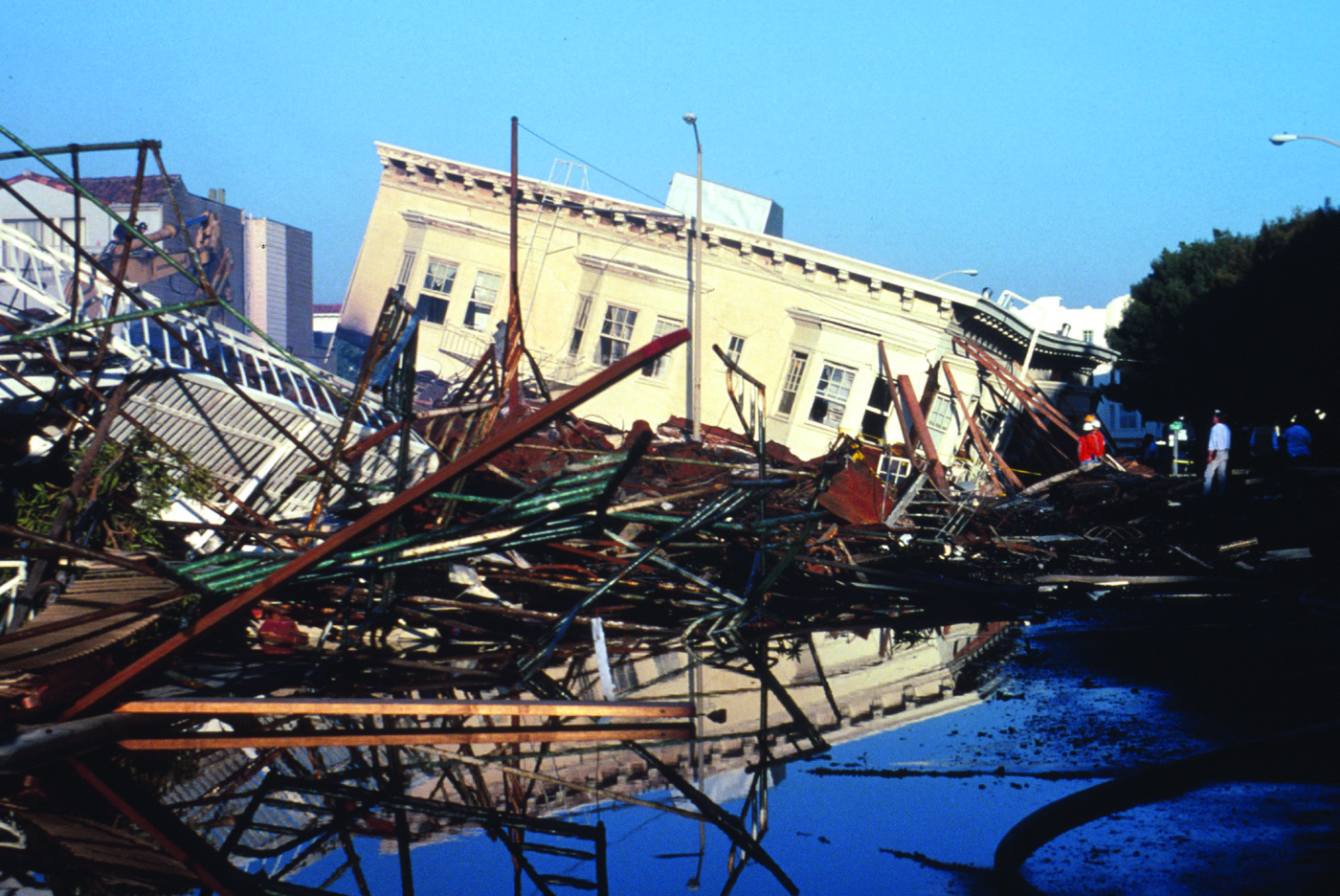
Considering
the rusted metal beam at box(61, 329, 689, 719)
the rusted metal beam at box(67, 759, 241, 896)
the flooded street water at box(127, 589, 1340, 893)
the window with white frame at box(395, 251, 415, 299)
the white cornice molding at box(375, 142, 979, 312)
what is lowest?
the rusted metal beam at box(67, 759, 241, 896)

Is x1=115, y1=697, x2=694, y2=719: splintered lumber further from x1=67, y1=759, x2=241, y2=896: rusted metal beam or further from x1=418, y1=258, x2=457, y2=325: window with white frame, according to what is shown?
x1=418, y1=258, x2=457, y2=325: window with white frame

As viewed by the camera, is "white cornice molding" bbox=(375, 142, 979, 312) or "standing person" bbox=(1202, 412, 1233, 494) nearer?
"standing person" bbox=(1202, 412, 1233, 494)

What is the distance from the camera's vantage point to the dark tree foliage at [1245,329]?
100 feet

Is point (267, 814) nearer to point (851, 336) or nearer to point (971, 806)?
point (971, 806)

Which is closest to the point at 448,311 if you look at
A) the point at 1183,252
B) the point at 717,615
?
the point at 717,615

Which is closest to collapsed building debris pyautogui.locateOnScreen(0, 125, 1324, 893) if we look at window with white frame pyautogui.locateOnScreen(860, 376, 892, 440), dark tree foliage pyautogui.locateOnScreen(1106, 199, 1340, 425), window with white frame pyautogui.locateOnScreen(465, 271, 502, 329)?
window with white frame pyautogui.locateOnScreen(860, 376, 892, 440)

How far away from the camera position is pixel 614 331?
28719mm

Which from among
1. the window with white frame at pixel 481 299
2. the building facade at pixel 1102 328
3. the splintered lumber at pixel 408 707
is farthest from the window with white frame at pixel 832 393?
the building facade at pixel 1102 328

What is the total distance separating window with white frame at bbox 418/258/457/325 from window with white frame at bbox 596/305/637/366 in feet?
15.5

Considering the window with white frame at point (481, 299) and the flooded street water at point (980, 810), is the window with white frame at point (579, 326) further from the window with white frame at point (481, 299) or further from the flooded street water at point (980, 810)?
the flooded street water at point (980, 810)

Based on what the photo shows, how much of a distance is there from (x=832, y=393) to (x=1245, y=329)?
15.7m

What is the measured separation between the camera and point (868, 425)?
1110 inches

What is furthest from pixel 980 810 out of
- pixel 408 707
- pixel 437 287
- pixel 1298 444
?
pixel 437 287

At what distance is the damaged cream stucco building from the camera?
90.1 ft
